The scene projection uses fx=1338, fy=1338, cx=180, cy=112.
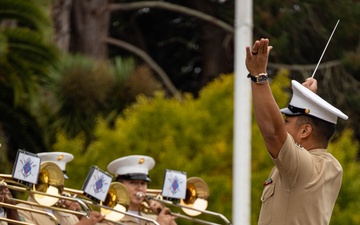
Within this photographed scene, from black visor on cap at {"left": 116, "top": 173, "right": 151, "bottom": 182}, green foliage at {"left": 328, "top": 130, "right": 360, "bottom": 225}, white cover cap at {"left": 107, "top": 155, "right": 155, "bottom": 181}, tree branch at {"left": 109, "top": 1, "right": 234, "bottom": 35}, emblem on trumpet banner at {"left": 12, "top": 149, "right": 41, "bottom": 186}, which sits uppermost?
tree branch at {"left": 109, "top": 1, "right": 234, "bottom": 35}

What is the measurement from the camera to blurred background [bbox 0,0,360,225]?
15281mm

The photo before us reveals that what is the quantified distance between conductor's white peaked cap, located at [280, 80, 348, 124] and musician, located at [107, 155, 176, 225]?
3388mm

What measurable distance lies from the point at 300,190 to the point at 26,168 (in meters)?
2.56

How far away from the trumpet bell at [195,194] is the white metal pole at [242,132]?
2.61 meters

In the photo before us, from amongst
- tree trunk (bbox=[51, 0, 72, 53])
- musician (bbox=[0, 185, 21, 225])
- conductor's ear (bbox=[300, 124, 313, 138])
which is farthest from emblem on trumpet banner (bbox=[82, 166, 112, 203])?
tree trunk (bbox=[51, 0, 72, 53])

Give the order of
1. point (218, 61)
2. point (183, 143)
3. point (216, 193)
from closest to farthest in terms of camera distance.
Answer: point (216, 193) < point (183, 143) < point (218, 61)

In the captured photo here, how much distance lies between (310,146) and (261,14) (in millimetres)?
15768

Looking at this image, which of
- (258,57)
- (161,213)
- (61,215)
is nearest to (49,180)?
(61,215)

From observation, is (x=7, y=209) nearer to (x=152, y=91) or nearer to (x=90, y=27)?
(x=152, y=91)

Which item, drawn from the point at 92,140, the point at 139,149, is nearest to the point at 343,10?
the point at 92,140

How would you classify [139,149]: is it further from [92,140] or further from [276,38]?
[276,38]

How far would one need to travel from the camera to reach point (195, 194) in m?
11.1

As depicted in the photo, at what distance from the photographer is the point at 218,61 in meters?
24.3

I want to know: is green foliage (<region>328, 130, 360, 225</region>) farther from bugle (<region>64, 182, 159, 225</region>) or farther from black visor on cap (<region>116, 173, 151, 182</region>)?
bugle (<region>64, 182, 159, 225</region>)
